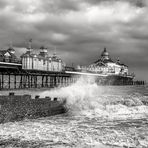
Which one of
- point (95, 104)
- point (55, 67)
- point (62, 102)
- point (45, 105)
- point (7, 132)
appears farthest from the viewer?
point (55, 67)

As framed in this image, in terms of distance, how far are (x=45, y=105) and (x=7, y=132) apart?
22.3ft

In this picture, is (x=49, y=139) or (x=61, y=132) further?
(x=61, y=132)

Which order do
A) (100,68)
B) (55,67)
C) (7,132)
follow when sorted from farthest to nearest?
(100,68) → (55,67) → (7,132)

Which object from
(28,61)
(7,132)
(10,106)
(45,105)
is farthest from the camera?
(28,61)

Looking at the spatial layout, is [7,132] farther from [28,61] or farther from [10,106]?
[28,61]

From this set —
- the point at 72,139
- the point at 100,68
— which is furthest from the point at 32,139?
the point at 100,68

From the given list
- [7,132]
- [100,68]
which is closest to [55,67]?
[100,68]

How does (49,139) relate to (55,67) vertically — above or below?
below

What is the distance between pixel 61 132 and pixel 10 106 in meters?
4.84

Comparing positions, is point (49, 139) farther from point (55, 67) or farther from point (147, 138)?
point (55, 67)

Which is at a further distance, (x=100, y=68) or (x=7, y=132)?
(x=100, y=68)

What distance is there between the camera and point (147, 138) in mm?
11172

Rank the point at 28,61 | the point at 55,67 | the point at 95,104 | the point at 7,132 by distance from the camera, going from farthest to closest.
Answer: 1. the point at 55,67
2. the point at 28,61
3. the point at 95,104
4. the point at 7,132

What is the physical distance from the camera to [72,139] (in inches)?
426
